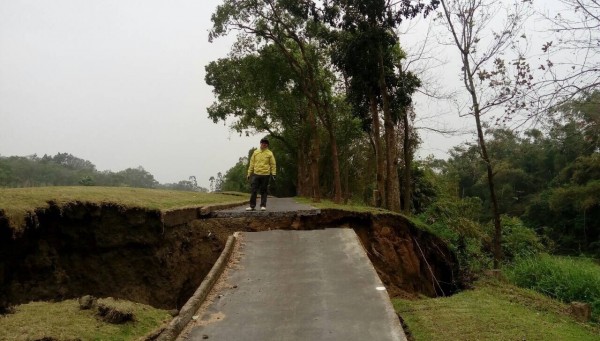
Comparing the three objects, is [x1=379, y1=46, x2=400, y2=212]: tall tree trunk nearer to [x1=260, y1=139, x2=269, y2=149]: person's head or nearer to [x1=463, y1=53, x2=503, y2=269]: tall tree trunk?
[x1=463, y1=53, x2=503, y2=269]: tall tree trunk

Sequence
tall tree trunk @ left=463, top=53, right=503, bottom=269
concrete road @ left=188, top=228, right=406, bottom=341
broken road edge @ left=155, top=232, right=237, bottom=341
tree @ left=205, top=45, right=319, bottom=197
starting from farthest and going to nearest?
tree @ left=205, top=45, right=319, bottom=197 < tall tree trunk @ left=463, top=53, right=503, bottom=269 < concrete road @ left=188, top=228, right=406, bottom=341 < broken road edge @ left=155, top=232, right=237, bottom=341

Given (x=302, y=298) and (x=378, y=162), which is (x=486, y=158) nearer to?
(x=378, y=162)

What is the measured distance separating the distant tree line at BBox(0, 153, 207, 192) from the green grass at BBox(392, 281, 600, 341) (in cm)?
3375

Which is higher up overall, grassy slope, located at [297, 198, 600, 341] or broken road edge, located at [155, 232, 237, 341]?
broken road edge, located at [155, 232, 237, 341]

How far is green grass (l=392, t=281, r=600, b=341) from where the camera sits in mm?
6109

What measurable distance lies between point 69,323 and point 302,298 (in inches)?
105

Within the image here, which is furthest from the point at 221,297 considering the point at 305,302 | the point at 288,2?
the point at 288,2

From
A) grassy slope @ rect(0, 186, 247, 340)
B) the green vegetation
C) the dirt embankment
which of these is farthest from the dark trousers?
the green vegetation

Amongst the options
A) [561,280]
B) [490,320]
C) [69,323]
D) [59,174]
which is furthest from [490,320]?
[59,174]

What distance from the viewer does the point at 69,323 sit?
18.3ft

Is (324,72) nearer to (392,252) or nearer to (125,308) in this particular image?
(392,252)

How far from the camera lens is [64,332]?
17.3 feet

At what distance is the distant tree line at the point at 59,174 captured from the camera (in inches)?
1911

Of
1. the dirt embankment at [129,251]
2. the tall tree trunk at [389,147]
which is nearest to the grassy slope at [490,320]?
the dirt embankment at [129,251]
